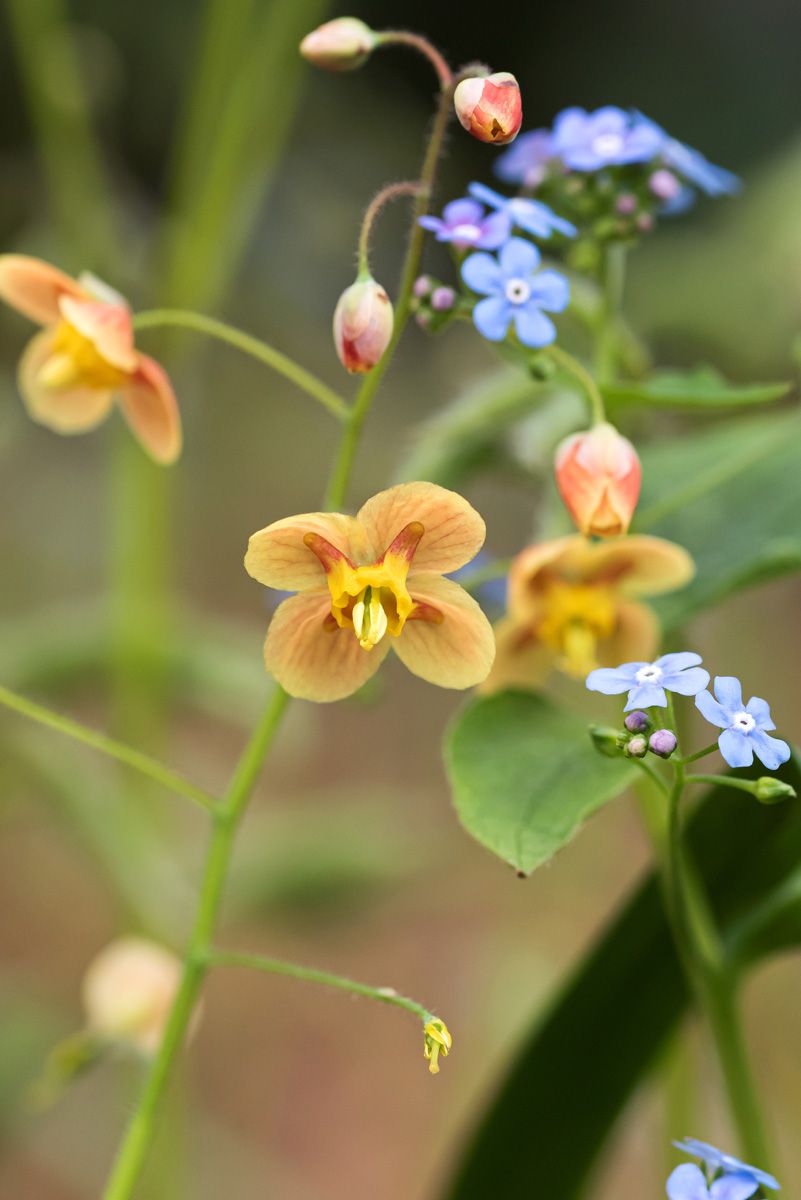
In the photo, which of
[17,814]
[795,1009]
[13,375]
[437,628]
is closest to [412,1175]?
[795,1009]

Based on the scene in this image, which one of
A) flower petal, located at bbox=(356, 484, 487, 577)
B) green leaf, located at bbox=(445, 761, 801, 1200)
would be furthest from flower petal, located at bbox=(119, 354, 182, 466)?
green leaf, located at bbox=(445, 761, 801, 1200)

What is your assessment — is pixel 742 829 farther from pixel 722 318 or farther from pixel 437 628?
pixel 722 318

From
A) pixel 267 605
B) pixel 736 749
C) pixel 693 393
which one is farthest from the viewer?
pixel 267 605

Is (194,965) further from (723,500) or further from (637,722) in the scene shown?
(723,500)

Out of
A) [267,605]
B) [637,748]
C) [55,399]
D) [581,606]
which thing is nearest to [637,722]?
[637,748]

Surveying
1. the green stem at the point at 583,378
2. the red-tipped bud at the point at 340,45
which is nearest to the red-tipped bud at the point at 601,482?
the green stem at the point at 583,378
